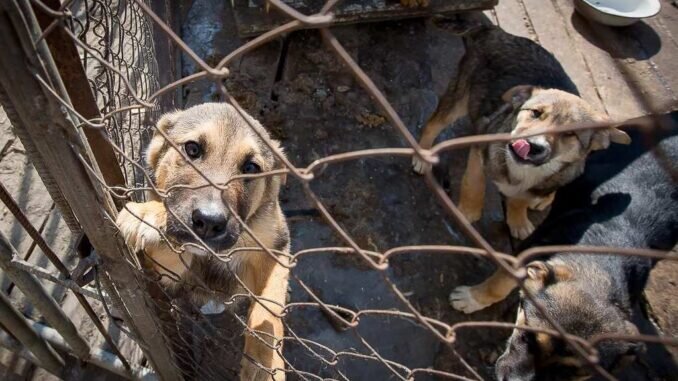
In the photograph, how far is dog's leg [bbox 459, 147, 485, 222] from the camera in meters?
4.10

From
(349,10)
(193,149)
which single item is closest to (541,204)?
(349,10)

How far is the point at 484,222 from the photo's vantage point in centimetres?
443

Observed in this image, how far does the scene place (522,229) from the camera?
425cm

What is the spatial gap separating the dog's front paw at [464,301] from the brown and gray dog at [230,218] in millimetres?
1482

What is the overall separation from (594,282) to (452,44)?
3.22 m

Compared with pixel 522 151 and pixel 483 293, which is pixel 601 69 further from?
pixel 483 293

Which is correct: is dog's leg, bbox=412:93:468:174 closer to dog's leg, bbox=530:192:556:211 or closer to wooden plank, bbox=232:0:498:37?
dog's leg, bbox=530:192:556:211

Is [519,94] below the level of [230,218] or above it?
above

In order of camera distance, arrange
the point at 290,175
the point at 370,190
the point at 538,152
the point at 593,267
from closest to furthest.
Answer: the point at 593,267 → the point at 290,175 → the point at 538,152 → the point at 370,190

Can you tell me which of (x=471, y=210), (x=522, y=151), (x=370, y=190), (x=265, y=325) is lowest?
(x=265, y=325)

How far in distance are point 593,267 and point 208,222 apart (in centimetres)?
215

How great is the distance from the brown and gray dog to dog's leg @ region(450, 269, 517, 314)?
1480 mm

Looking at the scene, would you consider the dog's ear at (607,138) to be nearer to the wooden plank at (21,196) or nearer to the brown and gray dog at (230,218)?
the brown and gray dog at (230,218)

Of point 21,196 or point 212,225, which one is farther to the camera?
point 21,196
